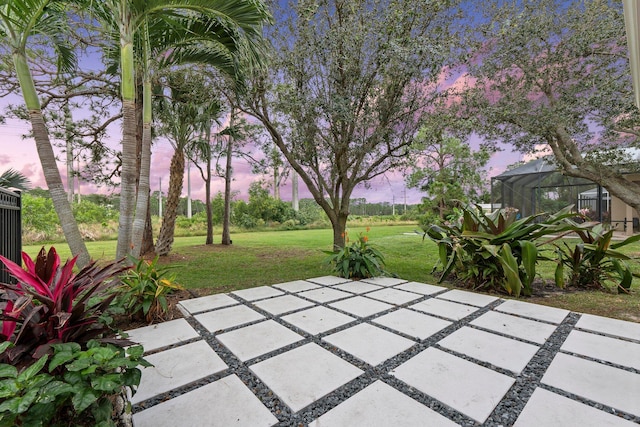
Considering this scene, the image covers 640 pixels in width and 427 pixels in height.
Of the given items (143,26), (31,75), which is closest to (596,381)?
(143,26)

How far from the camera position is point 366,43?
3898 millimetres

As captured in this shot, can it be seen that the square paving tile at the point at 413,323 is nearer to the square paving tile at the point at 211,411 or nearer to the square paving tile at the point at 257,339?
the square paving tile at the point at 257,339

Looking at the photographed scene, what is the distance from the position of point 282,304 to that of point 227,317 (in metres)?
0.56

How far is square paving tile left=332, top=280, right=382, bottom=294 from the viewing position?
329 cm

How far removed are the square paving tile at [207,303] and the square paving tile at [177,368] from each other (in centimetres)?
78

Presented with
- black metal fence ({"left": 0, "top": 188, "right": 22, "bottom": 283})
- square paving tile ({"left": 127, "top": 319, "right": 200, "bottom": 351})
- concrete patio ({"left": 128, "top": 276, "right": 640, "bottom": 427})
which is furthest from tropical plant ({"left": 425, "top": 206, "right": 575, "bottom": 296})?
black metal fence ({"left": 0, "top": 188, "right": 22, "bottom": 283})

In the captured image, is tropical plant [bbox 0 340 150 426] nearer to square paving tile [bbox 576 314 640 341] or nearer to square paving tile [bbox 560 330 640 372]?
square paving tile [bbox 560 330 640 372]

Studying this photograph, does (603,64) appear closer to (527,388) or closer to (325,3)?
(325,3)

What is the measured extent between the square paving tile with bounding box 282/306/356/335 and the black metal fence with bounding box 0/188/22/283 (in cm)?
239

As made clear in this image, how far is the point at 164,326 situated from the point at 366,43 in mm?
4211

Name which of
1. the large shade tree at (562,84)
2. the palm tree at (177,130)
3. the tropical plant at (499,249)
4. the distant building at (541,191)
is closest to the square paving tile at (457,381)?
the tropical plant at (499,249)

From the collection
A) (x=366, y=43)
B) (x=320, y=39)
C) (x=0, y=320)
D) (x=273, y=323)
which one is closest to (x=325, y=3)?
(x=320, y=39)

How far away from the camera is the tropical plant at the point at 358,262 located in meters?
3.95

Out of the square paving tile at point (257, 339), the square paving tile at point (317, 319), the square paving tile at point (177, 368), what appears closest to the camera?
the square paving tile at point (177, 368)
